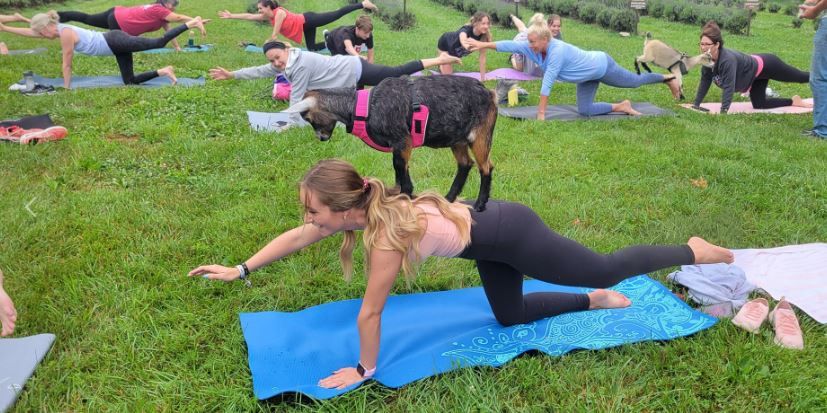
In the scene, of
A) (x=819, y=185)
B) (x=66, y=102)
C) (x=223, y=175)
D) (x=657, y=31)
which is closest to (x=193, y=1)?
(x=66, y=102)

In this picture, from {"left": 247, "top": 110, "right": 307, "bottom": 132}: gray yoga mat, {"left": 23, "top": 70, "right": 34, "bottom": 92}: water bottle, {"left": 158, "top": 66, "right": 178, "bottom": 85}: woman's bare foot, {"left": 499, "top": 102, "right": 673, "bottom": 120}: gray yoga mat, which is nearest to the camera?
{"left": 247, "top": 110, "right": 307, "bottom": 132}: gray yoga mat

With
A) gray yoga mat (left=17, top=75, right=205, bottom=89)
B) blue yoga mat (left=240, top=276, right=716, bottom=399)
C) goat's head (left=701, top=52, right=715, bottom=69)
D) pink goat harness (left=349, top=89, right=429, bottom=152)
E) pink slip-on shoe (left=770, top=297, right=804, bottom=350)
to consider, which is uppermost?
pink goat harness (left=349, top=89, right=429, bottom=152)

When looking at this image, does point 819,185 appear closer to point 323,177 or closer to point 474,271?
point 474,271

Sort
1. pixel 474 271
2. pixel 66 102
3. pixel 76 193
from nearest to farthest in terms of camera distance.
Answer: pixel 474 271, pixel 76 193, pixel 66 102

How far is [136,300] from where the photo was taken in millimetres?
3391

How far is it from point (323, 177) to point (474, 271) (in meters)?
1.82

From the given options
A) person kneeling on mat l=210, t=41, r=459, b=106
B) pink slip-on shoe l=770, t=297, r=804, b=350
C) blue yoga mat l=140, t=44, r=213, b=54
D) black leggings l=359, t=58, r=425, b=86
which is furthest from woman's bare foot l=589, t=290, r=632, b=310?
blue yoga mat l=140, t=44, r=213, b=54

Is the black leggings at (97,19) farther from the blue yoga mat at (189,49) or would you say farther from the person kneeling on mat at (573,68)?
the person kneeling on mat at (573,68)

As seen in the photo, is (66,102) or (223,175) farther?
(66,102)

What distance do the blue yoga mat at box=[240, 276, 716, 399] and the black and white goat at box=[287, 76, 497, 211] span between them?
31.9 inches

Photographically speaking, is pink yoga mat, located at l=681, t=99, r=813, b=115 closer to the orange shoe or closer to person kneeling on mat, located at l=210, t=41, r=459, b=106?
person kneeling on mat, located at l=210, t=41, r=459, b=106

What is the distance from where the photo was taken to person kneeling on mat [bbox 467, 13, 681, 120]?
752 centimetres

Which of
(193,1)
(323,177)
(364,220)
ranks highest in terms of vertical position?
(323,177)

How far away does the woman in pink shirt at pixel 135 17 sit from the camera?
965 cm
